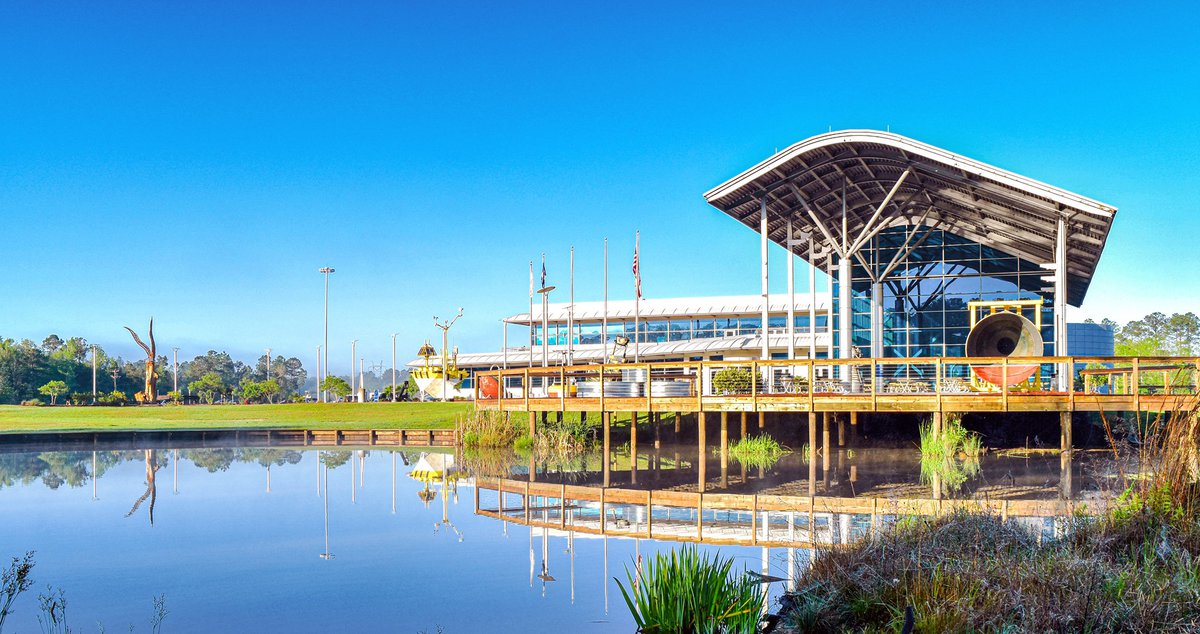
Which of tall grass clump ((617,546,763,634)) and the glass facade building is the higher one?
the glass facade building

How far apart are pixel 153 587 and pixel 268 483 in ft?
39.0

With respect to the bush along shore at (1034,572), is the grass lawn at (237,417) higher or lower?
lower

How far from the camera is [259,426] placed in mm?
40438

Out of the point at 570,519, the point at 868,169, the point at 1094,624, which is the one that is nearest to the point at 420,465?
the point at 570,519

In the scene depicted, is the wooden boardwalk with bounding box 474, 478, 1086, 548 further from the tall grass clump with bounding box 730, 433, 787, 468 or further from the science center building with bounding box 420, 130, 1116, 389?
the science center building with bounding box 420, 130, 1116, 389

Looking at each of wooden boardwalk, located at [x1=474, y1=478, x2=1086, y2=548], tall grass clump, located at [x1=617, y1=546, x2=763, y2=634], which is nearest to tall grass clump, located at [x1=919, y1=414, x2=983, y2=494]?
wooden boardwalk, located at [x1=474, y1=478, x2=1086, y2=548]

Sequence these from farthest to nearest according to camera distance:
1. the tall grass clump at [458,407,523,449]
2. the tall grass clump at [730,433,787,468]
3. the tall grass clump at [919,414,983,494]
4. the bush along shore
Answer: the tall grass clump at [458,407,523,449] < the tall grass clump at [730,433,787,468] < the tall grass clump at [919,414,983,494] < the bush along shore

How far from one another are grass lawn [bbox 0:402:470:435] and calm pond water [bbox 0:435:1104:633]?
13163mm

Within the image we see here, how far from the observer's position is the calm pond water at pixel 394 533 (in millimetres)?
10133

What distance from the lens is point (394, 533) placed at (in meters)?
15.0

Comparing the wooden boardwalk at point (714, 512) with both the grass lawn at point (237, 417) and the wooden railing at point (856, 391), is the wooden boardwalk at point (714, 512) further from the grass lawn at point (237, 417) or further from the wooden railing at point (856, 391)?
the grass lawn at point (237, 417)

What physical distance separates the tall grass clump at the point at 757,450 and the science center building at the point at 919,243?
3684mm

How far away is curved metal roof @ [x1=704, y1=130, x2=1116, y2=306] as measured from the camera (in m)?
28.4

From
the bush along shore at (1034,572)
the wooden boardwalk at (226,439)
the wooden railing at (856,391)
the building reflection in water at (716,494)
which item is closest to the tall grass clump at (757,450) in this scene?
the building reflection in water at (716,494)
